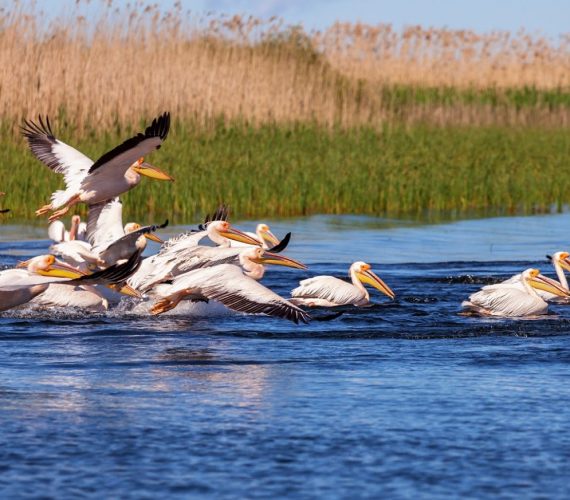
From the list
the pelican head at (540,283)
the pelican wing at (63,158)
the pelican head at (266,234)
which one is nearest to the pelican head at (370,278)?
the pelican head at (540,283)

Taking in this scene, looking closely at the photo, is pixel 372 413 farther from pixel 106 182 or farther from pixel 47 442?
pixel 106 182

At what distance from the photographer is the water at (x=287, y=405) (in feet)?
15.7

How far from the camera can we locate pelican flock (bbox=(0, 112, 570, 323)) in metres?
8.05

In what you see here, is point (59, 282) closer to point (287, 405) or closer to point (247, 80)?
point (287, 405)

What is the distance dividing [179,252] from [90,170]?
44.3 inches

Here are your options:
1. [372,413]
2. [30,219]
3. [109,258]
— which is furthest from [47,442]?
[30,219]

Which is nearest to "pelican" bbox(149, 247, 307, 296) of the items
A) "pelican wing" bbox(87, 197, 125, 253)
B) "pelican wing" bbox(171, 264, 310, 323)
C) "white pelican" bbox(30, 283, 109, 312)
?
"white pelican" bbox(30, 283, 109, 312)

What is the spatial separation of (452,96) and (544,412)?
24.2 m

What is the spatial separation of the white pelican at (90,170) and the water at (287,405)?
4.53ft

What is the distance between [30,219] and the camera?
48.6 ft

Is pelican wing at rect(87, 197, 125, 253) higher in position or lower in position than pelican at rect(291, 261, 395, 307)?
higher

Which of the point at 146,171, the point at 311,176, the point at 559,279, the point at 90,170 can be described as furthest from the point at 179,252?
the point at 311,176

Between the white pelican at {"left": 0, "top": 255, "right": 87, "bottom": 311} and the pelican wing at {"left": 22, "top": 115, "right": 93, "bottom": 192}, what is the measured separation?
7.89 feet

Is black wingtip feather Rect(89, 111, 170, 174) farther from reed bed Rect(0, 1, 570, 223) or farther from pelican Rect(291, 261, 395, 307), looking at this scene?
reed bed Rect(0, 1, 570, 223)
